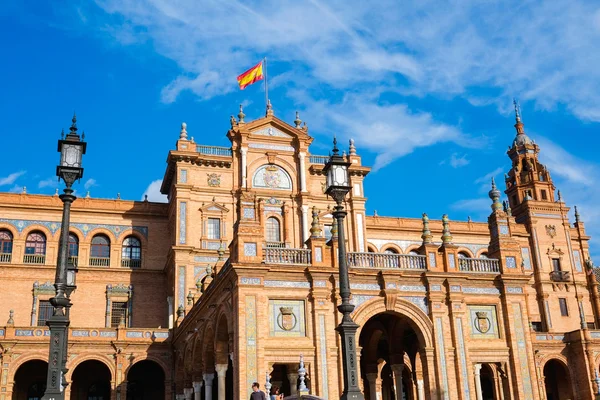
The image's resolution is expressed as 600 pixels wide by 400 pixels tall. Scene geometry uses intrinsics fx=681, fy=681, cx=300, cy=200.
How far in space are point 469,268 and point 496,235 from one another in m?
1.76

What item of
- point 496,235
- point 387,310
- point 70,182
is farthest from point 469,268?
point 70,182

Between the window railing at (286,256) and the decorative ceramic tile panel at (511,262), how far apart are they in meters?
8.03

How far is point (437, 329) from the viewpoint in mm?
25094

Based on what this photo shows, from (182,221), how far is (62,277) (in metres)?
26.6

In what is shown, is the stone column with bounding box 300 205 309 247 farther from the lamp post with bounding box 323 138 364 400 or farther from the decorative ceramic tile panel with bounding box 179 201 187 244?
the lamp post with bounding box 323 138 364 400

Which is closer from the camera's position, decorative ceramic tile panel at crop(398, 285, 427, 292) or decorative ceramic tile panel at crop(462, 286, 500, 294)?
decorative ceramic tile panel at crop(398, 285, 427, 292)

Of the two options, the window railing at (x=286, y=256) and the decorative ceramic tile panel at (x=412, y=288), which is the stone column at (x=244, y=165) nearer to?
the window railing at (x=286, y=256)

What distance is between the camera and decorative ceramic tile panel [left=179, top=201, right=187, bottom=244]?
1609 inches

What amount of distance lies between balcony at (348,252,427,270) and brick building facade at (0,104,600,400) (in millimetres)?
76

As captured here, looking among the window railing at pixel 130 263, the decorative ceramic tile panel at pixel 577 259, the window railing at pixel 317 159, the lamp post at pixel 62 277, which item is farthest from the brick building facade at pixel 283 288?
the lamp post at pixel 62 277

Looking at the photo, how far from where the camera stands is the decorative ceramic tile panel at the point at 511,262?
26641 mm

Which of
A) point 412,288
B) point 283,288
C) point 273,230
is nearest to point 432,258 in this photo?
point 412,288

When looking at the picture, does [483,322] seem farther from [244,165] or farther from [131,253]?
[131,253]

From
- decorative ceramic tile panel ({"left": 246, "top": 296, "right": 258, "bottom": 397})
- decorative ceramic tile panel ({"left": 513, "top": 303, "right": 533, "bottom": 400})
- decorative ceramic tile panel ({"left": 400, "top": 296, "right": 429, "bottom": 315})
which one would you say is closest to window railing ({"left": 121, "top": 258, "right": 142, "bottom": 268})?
decorative ceramic tile panel ({"left": 246, "top": 296, "right": 258, "bottom": 397})
